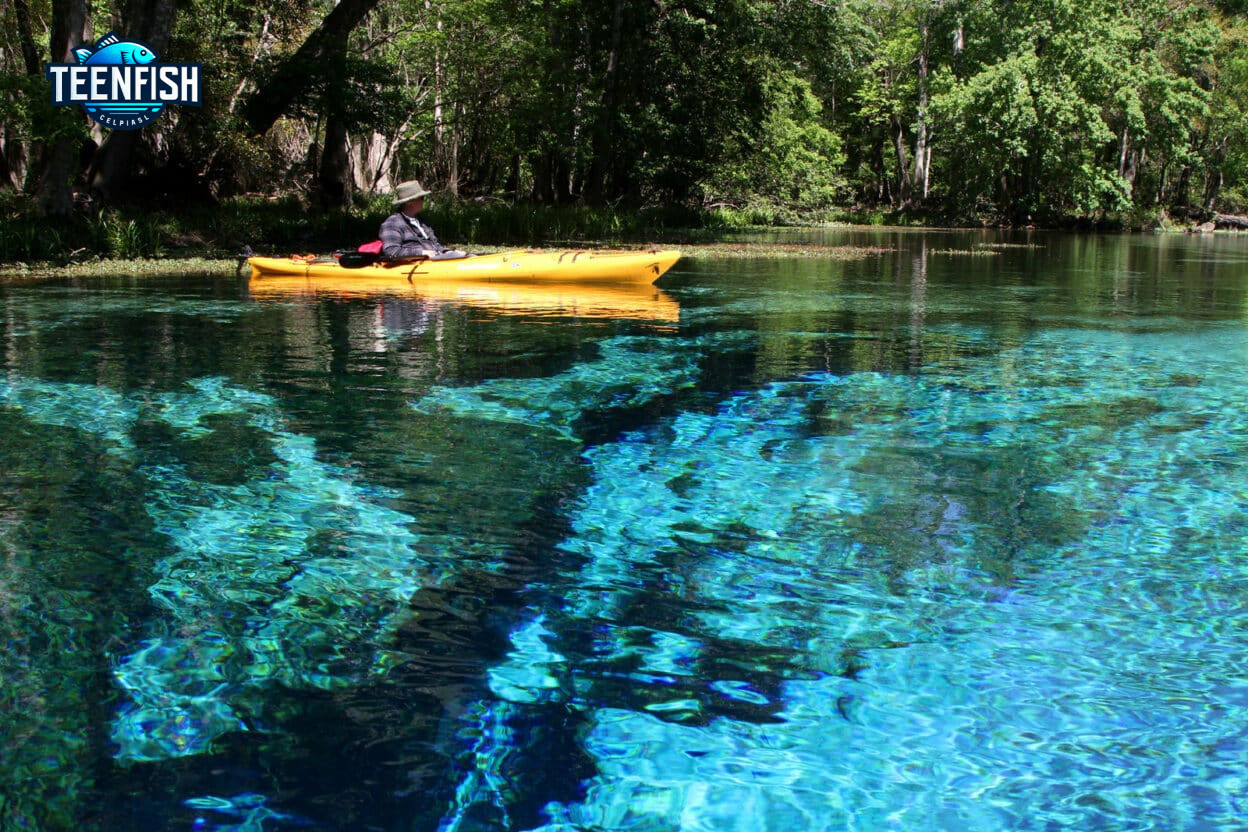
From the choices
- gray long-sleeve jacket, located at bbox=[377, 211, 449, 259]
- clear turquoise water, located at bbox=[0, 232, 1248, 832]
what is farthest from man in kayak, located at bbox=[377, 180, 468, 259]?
clear turquoise water, located at bbox=[0, 232, 1248, 832]

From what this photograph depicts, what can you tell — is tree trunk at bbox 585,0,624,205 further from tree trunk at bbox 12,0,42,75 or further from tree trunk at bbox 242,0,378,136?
tree trunk at bbox 12,0,42,75

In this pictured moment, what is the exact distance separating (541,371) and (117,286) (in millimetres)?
→ 7908

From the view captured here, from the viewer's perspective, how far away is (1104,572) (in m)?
3.92

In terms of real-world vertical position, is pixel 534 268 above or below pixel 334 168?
below

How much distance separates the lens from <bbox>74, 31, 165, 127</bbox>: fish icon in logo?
16.5 m

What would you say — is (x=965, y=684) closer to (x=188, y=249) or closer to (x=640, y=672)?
(x=640, y=672)

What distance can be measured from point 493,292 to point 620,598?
9676 mm

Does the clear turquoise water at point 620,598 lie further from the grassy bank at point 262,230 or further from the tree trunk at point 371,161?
the tree trunk at point 371,161

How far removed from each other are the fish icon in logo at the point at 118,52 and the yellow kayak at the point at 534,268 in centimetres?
660

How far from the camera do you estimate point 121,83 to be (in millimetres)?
17312

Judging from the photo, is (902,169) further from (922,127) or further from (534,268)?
(534,268)

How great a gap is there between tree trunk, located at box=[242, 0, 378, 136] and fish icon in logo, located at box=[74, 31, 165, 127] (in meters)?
1.69

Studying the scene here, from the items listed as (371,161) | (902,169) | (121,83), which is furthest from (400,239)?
(902,169)

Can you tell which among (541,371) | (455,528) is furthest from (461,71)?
(455,528)
